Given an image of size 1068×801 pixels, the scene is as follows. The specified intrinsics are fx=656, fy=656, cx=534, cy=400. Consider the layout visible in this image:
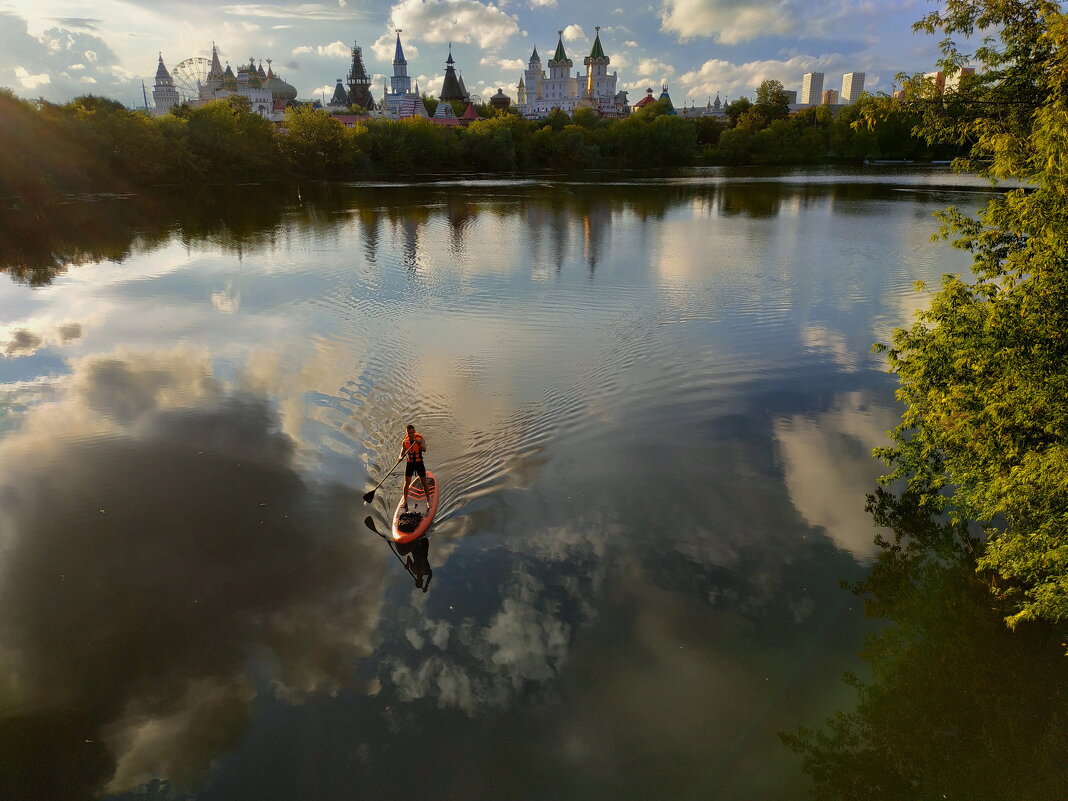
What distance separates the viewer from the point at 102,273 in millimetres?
36156

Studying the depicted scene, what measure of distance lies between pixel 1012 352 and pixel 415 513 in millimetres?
10796

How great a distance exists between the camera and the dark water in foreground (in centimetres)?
906

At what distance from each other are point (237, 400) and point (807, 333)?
809 inches

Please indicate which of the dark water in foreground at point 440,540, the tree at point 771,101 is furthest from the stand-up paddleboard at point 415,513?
the tree at point 771,101

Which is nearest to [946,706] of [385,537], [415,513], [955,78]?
[415,513]

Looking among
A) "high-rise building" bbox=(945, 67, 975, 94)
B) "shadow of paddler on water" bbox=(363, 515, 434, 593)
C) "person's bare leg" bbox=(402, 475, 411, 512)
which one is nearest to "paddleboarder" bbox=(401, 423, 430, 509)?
"person's bare leg" bbox=(402, 475, 411, 512)

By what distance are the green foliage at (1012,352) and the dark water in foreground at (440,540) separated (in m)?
2.54

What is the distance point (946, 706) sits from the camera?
31.8 feet

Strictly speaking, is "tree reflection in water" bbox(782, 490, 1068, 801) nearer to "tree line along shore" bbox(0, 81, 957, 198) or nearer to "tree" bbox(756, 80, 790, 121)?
Result: "tree line along shore" bbox(0, 81, 957, 198)

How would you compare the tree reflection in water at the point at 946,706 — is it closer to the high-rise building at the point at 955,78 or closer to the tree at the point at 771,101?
the high-rise building at the point at 955,78

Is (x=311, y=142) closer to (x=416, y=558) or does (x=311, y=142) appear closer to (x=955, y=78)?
(x=955, y=78)

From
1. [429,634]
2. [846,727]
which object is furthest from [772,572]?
[429,634]

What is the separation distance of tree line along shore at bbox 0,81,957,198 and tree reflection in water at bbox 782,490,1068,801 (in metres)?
50.4

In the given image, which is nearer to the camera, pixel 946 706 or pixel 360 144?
pixel 946 706
